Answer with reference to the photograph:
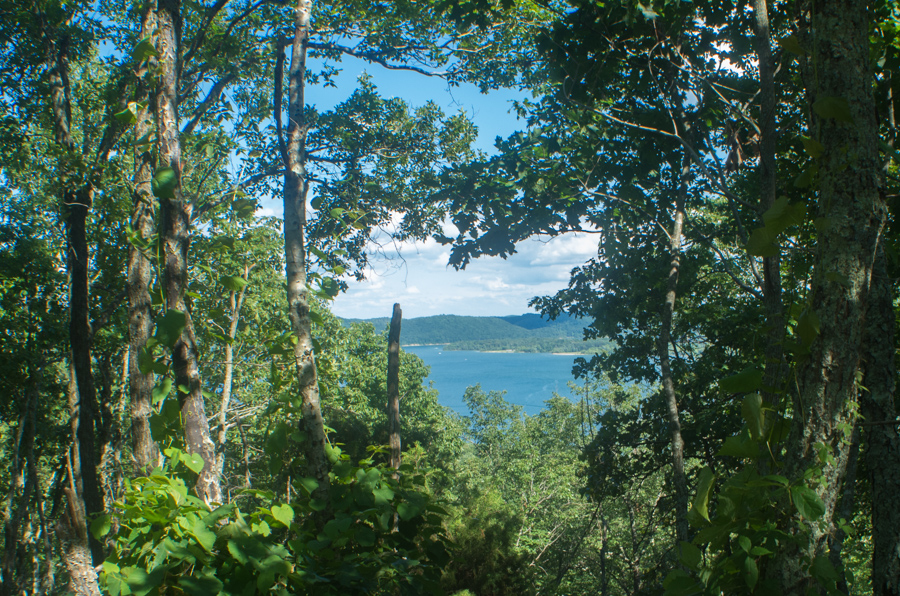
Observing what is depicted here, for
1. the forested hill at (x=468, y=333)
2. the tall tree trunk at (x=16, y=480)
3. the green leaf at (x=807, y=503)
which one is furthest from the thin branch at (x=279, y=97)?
the forested hill at (x=468, y=333)

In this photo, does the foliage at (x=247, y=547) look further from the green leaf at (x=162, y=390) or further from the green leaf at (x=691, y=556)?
the green leaf at (x=691, y=556)

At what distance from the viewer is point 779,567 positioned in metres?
0.97

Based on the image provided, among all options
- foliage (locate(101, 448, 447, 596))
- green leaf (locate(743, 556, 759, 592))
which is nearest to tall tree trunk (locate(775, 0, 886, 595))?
green leaf (locate(743, 556, 759, 592))

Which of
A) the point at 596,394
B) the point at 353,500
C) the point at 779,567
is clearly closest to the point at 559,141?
the point at 353,500

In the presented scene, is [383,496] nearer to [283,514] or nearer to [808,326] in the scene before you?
[283,514]

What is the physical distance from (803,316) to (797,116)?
5.01 metres

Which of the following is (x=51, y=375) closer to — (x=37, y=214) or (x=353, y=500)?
(x=37, y=214)

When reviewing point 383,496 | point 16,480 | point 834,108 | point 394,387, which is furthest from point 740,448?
point 16,480

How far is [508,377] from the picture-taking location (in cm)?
10256

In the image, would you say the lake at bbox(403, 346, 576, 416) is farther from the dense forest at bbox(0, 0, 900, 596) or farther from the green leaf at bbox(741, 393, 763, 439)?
the green leaf at bbox(741, 393, 763, 439)

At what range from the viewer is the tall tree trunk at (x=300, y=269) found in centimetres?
252

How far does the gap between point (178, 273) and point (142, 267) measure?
1.94 meters

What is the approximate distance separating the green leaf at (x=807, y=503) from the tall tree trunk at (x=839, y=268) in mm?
97

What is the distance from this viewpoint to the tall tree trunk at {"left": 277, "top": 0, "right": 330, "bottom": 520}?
8.26 ft
